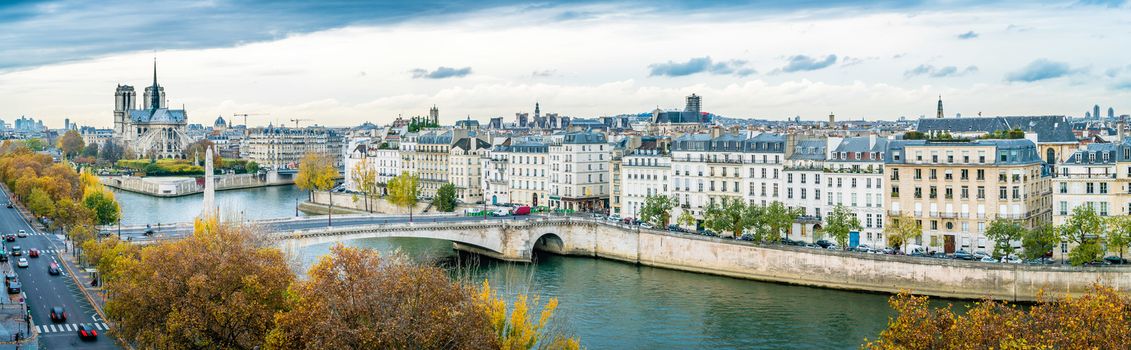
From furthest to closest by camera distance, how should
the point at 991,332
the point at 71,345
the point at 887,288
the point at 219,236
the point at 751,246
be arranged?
the point at 751,246
the point at 887,288
the point at 219,236
the point at 71,345
the point at 991,332

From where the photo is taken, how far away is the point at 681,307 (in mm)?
53344

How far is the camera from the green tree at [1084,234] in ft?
174

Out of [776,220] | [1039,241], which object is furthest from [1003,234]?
[776,220]

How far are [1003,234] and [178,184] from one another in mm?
100497

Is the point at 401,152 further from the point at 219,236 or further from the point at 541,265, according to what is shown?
the point at 219,236

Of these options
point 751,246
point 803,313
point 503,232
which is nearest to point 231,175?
point 503,232

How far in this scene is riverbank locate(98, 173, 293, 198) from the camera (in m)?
133

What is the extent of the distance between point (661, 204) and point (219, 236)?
3322 centimetres

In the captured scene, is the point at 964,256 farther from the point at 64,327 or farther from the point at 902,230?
A: the point at 64,327

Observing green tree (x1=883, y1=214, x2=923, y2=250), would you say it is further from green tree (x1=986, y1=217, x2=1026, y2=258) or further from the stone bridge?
the stone bridge

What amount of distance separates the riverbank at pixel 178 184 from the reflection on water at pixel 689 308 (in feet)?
237

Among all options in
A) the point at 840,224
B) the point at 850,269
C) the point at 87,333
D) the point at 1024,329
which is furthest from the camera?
the point at 840,224

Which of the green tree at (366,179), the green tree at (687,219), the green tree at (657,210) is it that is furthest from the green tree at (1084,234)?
the green tree at (366,179)

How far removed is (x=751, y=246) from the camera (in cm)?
6197
